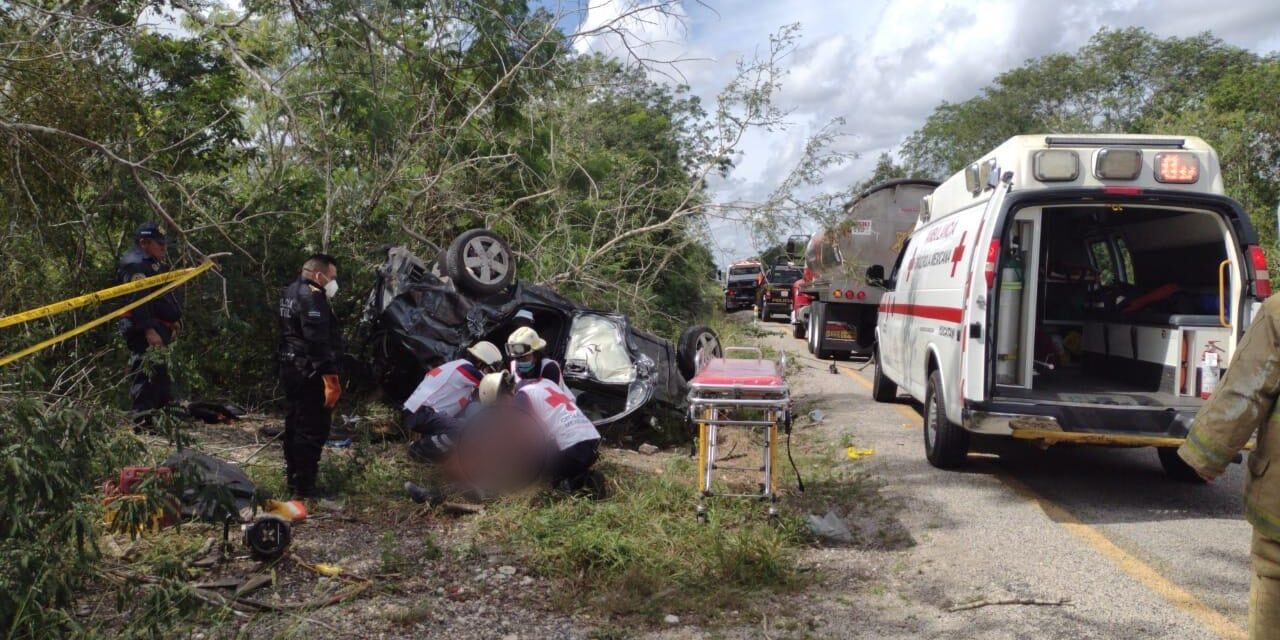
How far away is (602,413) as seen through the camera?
329 inches

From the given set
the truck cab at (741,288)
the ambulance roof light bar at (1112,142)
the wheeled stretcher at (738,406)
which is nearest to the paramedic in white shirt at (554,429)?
Result: the wheeled stretcher at (738,406)

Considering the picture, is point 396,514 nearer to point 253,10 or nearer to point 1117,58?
point 253,10

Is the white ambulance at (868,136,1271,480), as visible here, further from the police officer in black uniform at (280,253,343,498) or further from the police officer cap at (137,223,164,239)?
the police officer cap at (137,223,164,239)

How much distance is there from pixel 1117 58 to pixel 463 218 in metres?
30.4

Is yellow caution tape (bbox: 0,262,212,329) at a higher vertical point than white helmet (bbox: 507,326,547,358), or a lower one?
higher

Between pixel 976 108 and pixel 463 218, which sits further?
pixel 976 108

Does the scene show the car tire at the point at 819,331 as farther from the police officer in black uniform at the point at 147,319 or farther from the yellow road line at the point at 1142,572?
the police officer in black uniform at the point at 147,319

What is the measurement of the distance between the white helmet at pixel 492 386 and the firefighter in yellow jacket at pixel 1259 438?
4.14 m

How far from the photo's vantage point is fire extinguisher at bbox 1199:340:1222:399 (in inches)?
253

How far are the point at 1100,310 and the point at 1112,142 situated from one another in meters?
2.21

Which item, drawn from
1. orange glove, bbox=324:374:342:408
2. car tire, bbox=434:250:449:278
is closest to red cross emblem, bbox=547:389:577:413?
orange glove, bbox=324:374:342:408

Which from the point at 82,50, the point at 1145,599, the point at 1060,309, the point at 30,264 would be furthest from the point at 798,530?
the point at 82,50

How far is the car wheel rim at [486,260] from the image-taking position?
8719mm

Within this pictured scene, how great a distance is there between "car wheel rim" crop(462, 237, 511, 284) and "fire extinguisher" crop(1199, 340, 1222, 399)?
5531 millimetres
